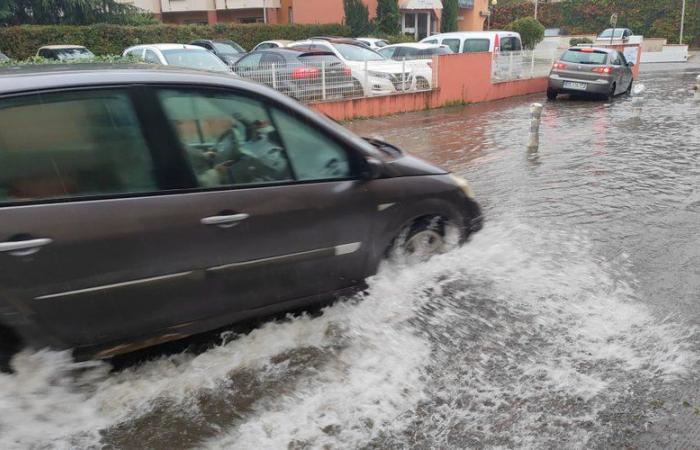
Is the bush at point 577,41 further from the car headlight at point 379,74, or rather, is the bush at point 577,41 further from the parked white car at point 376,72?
the car headlight at point 379,74

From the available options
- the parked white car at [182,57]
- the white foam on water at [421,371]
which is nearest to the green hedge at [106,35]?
the parked white car at [182,57]

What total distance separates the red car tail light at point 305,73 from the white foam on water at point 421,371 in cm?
798

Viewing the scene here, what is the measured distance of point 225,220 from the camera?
10.7ft

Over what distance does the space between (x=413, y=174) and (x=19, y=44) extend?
2466 centimetres

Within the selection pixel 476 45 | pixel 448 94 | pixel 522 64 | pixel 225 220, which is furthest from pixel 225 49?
pixel 225 220

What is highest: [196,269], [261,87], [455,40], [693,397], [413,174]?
[455,40]

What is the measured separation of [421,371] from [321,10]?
3573cm

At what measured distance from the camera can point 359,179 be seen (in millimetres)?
3768

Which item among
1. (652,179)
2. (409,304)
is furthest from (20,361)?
(652,179)

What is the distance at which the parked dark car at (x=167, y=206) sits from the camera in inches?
111

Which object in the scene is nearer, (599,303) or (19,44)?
(599,303)

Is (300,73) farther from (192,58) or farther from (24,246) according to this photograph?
(24,246)

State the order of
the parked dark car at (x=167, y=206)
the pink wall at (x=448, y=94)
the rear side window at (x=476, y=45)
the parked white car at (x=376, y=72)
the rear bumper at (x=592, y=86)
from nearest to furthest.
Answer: the parked dark car at (x=167, y=206), the pink wall at (x=448, y=94), the parked white car at (x=376, y=72), the rear bumper at (x=592, y=86), the rear side window at (x=476, y=45)

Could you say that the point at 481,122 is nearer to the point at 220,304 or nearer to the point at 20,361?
the point at 220,304
